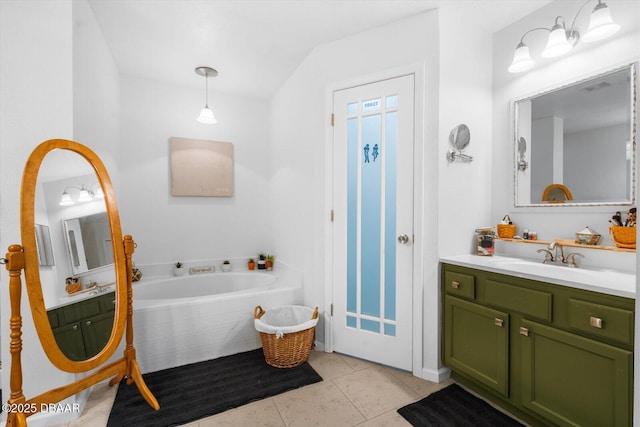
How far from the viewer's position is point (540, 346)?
5.00 ft

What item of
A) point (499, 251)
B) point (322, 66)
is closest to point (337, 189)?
point (322, 66)

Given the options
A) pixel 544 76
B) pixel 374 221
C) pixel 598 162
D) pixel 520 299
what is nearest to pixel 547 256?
pixel 520 299

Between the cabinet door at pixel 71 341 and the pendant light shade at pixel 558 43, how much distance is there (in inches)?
125

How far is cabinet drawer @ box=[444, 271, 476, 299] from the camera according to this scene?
185 cm

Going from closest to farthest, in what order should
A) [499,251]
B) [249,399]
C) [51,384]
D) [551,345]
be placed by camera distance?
[551,345] < [51,384] < [249,399] < [499,251]

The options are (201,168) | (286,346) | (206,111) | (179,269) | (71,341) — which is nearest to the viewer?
(71,341)

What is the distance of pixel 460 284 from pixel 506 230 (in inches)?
25.6

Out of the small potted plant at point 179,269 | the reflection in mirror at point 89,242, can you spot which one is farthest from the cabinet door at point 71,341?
the small potted plant at point 179,269

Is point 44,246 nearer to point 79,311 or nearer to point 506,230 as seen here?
point 79,311

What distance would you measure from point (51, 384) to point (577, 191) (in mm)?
3377

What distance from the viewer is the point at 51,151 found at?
1.53 meters

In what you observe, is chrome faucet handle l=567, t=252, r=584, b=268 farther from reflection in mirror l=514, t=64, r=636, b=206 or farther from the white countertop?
reflection in mirror l=514, t=64, r=636, b=206

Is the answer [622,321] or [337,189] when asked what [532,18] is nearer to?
[337,189]

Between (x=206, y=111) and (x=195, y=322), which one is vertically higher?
(x=206, y=111)
